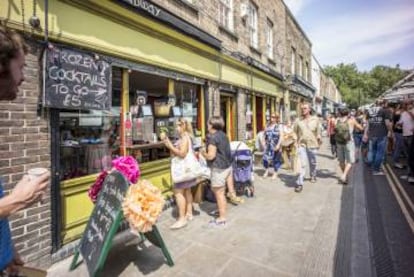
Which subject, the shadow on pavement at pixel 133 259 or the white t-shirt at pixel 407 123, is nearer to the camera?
the shadow on pavement at pixel 133 259

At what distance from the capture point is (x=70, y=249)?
3.66 m

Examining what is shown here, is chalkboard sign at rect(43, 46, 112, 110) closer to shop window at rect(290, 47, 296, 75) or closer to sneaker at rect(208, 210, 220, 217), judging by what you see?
sneaker at rect(208, 210, 220, 217)

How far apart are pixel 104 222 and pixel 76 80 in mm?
1907

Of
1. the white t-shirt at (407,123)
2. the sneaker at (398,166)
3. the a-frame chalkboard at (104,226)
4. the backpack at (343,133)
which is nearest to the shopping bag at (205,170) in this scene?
the a-frame chalkboard at (104,226)

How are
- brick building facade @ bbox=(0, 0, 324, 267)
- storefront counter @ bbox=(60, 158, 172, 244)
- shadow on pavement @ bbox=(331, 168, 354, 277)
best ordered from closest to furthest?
brick building facade @ bbox=(0, 0, 324, 267)
shadow on pavement @ bbox=(331, 168, 354, 277)
storefront counter @ bbox=(60, 158, 172, 244)

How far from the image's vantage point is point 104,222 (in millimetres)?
2990

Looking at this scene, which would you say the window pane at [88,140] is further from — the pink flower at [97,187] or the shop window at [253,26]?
the shop window at [253,26]

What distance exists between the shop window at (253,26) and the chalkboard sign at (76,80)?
7192 mm

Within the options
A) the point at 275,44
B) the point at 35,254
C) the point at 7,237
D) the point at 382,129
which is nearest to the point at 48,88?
the point at 35,254

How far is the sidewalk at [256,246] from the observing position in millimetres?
3289

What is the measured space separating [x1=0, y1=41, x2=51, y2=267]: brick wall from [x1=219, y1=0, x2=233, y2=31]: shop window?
6035mm

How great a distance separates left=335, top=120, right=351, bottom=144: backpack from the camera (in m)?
7.16

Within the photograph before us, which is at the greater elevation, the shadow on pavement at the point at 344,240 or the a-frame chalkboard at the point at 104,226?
the a-frame chalkboard at the point at 104,226

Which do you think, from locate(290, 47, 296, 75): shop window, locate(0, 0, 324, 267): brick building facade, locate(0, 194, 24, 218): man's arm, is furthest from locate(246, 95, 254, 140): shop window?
locate(0, 194, 24, 218): man's arm
